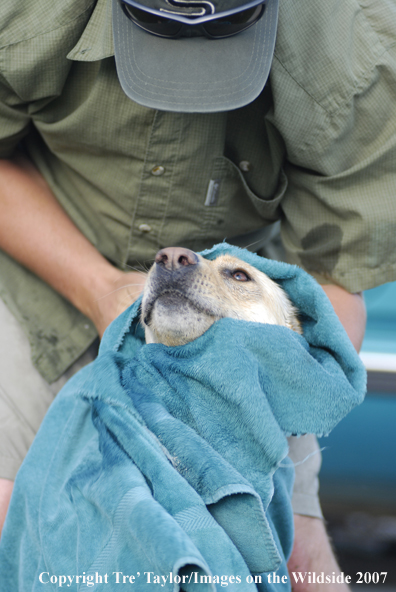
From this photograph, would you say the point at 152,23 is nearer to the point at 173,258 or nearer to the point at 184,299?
the point at 173,258

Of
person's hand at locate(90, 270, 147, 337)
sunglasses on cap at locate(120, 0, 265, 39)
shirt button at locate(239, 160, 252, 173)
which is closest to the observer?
sunglasses on cap at locate(120, 0, 265, 39)

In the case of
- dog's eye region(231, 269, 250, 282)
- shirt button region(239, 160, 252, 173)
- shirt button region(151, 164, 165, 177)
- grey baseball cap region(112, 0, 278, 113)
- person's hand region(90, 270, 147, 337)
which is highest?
grey baseball cap region(112, 0, 278, 113)

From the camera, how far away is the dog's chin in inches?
50.6

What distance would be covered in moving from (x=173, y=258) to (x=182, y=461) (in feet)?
1.71

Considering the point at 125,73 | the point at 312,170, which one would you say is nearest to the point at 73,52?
the point at 125,73

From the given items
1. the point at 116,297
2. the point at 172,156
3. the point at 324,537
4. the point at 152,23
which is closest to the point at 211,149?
the point at 172,156

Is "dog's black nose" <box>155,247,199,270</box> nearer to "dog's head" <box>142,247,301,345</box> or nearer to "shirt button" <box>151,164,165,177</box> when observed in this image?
"dog's head" <box>142,247,301,345</box>

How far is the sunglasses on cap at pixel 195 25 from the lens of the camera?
4.77 feet

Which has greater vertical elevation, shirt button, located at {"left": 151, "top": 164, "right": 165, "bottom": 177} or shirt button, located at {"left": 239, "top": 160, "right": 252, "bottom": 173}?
shirt button, located at {"left": 151, "top": 164, "right": 165, "bottom": 177}

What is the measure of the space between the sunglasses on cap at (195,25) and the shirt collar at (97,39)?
16 centimetres

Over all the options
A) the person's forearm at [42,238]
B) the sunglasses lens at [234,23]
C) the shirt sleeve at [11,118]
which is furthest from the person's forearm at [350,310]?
the shirt sleeve at [11,118]

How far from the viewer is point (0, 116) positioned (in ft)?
6.01

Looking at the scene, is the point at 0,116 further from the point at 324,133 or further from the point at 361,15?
the point at 361,15

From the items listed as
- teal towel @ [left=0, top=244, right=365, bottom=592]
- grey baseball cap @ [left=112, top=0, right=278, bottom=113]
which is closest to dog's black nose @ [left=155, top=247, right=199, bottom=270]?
teal towel @ [left=0, top=244, right=365, bottom=592]
